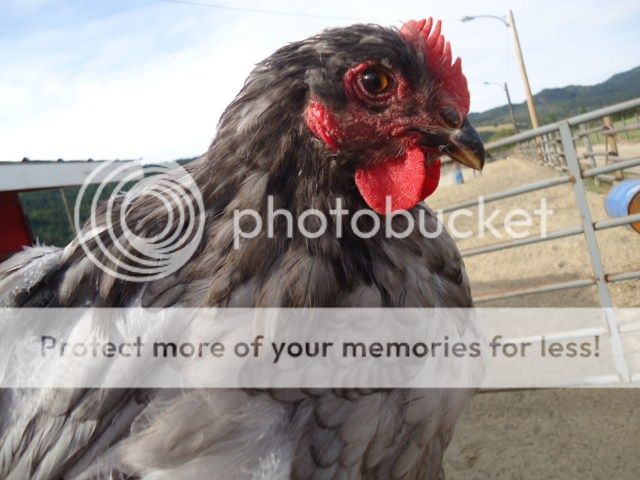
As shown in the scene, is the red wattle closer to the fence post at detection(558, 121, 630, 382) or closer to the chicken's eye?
the chicken's eye

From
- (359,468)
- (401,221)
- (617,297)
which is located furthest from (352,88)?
(617,297)

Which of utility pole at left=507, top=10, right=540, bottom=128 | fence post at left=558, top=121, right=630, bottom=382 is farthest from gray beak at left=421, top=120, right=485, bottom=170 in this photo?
utility pole at left=507, top=10, right=540, bottom=128

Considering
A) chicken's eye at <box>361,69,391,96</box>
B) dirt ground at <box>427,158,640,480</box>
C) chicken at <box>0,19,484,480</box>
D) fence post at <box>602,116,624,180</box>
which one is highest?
chicken's eye at <box>361,69,391,96</box>

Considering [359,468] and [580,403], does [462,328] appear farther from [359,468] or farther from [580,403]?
[580,403]

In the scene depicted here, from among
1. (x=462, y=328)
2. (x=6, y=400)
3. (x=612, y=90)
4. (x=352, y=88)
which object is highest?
(x=352, y=88)

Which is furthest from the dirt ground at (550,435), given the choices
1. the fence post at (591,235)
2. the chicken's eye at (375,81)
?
the chicken's eye at (375,81)

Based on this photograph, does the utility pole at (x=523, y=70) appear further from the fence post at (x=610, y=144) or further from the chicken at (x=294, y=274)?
the chicken at (x=294, y=274)

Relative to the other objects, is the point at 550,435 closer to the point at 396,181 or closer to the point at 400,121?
the point at 396,181
